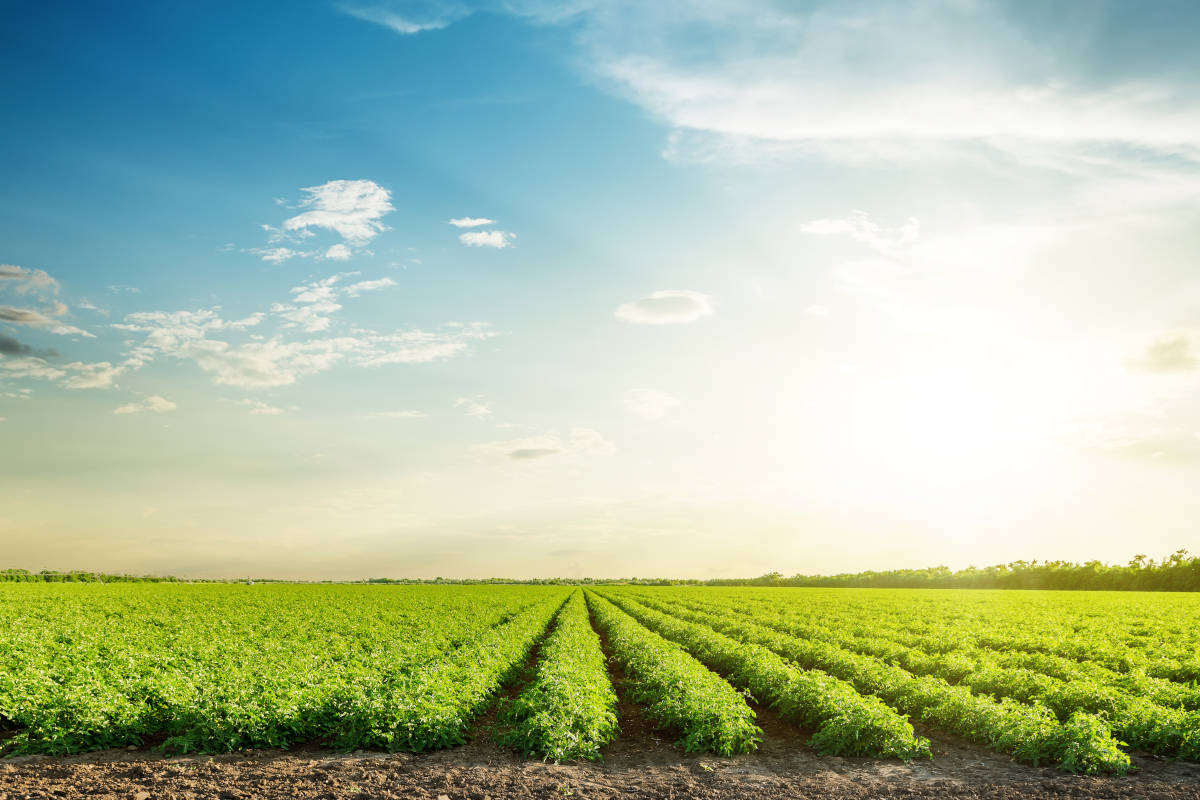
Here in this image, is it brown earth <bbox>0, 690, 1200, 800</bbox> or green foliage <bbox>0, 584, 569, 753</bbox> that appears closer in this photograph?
brown earth <bbox>0, 690, 1200, 800</bbox>

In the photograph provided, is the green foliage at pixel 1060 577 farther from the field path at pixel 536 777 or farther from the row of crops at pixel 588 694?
the field path at pixel 536 777

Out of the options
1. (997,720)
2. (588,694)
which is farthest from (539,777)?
(997,720)

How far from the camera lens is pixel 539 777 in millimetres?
12180

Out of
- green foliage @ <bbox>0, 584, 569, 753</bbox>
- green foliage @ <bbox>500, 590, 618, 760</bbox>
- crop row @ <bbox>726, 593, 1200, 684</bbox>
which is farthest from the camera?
crop row @ <bbox>726, 593, 1200, 684</bbox>

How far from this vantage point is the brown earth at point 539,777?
11422 mm

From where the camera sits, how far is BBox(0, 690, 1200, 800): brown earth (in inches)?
450

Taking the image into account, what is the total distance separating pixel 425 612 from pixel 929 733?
3854 centimetres

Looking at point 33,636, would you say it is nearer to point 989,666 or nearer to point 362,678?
point 362,678

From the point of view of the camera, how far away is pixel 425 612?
1903 inches

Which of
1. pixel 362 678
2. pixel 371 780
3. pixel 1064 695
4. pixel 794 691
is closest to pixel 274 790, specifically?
pixel 371 780

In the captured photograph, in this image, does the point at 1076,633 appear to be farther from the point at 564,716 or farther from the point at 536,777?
the point at 536,777

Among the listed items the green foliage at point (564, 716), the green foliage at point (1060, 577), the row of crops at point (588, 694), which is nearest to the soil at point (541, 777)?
the green foliage at point (564, 716)

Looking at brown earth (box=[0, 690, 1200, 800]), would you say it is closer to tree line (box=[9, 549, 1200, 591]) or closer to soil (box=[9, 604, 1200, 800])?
soil (box=[9, 604, 1200, 800])

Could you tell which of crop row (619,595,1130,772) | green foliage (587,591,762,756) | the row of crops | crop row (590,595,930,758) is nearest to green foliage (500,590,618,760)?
the row of crops
